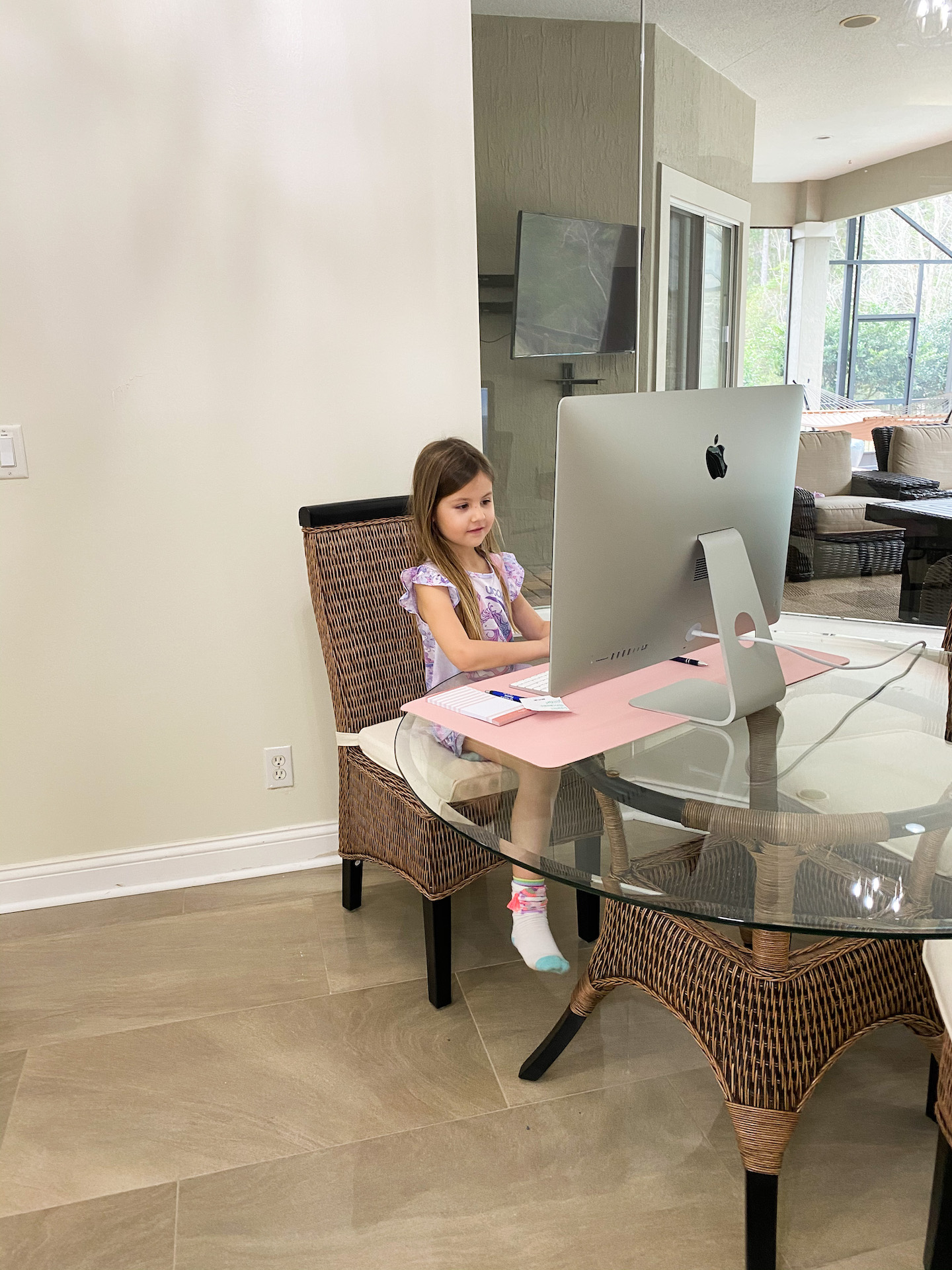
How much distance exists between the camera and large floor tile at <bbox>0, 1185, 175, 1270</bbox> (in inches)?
55.9

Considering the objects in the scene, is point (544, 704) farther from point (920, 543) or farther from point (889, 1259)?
point (920, 543)

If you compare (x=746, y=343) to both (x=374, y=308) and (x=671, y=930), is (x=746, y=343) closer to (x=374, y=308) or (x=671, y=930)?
(x=374, y=308)

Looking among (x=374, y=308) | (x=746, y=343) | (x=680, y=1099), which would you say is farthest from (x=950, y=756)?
(x=374, y=308)

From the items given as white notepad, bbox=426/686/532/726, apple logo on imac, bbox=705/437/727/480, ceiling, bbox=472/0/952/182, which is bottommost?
white notepad, bbox=426/686/532/726

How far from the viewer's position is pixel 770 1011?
139 cm

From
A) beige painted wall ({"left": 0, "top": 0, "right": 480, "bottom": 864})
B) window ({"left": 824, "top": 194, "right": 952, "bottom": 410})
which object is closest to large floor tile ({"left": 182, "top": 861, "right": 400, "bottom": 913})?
beige painted wall ({"left": 0, "top": 0, "right": 480, "bottom": 864})

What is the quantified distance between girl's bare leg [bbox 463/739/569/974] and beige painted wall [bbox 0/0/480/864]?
85cm

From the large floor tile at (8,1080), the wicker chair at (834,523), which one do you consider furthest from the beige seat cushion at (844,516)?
the large floor tile at (8,1080)

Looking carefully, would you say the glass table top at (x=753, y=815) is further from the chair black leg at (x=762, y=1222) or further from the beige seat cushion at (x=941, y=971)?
the chair black leg at (x=762, y=1222)

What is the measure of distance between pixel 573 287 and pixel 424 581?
1.08 m

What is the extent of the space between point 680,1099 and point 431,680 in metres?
0.99

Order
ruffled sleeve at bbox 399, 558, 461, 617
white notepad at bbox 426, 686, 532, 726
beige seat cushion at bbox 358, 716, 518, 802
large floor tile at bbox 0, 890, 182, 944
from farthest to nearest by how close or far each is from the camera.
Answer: large floor tile at bbox 0, 890, 182, 944
ruffled sleeve at bbox 399, 558, 461, 617
white notepad at bbox 426, 686, 532, 726
beige seat cushion at bbox 358, 716, 518, 802

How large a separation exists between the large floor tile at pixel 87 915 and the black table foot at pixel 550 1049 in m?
1.07

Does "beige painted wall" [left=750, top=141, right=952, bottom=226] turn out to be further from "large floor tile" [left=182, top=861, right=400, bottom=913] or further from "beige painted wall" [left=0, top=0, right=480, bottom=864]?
"large floor tile" [left=182, top=861, right=400, bottom=913]
